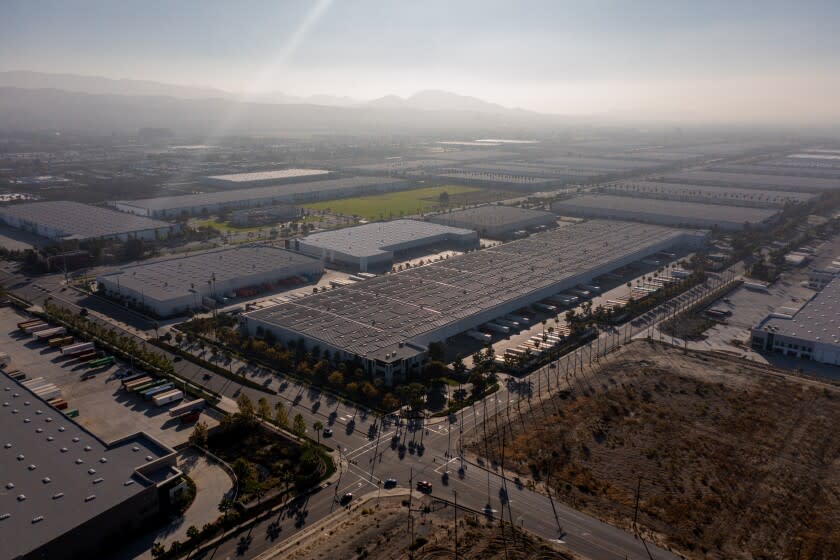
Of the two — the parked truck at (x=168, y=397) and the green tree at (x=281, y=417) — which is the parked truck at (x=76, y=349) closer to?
the parked truck at (x=168, y=397)

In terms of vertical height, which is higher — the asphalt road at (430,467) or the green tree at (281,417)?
the green tree at (281,417)

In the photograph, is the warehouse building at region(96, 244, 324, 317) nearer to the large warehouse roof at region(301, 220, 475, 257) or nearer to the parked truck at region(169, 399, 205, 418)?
the large warehouse roof at region(301, 220, 475, 257)

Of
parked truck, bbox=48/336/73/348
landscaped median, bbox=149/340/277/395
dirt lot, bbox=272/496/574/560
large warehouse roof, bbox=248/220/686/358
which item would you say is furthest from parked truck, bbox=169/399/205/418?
parked truck, bbox=48/336/73/348

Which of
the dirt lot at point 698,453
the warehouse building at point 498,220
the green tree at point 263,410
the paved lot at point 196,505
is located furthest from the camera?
the warehouse building at point 498,220

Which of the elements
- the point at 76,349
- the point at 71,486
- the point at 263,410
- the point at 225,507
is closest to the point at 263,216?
the point at 76,349

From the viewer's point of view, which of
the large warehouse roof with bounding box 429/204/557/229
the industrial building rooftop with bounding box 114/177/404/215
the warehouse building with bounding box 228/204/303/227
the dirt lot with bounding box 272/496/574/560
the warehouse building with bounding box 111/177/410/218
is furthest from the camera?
the industrial building rooftop with bounding box 114/177/404/215

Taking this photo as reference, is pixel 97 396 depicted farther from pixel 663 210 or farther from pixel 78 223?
pixel 663 210

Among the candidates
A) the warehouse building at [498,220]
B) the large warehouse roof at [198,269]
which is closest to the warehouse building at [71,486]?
the large warehouse roof at [198,269]
